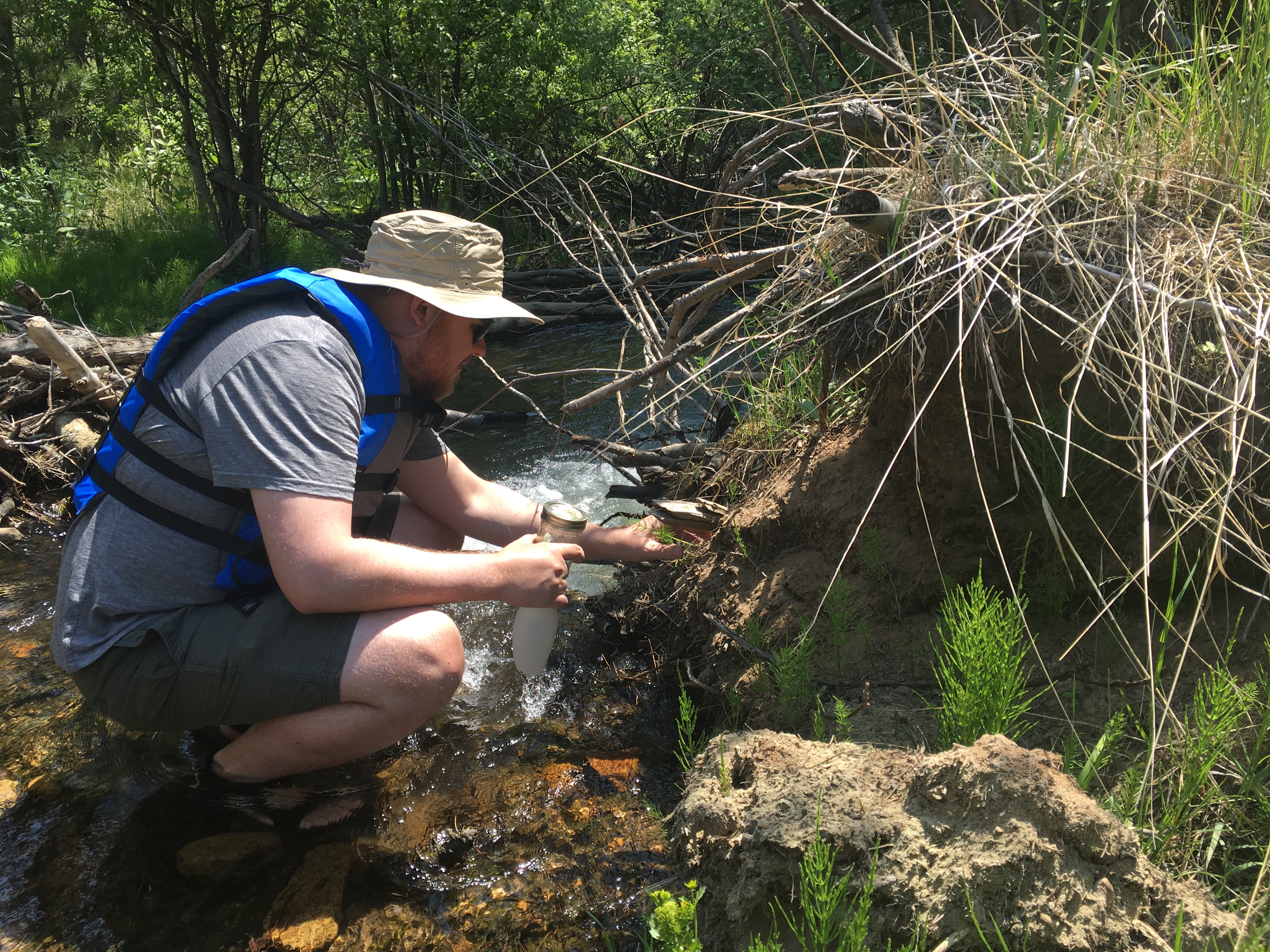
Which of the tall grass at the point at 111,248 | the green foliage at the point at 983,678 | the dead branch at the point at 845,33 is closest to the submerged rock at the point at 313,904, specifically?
the green foliage at the point at 983,678

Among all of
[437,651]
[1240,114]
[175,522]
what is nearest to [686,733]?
[437,651]

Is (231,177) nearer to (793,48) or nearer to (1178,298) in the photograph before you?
(793,48)

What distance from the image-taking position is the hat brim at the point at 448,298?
8.28 ft

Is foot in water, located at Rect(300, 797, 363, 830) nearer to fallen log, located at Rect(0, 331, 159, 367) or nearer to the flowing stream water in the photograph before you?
the flowing stream water

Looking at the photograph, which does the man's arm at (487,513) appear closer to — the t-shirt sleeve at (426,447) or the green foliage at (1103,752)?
the t-shirt sleeve at (426,447)

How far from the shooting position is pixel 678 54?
1179 cm

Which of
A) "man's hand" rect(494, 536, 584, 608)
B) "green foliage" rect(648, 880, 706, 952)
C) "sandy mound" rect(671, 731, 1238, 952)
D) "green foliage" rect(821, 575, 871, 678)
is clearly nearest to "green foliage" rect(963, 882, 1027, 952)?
"sandy mound" rect(671, 731, 1238, 952)

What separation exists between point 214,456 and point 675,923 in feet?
5.04

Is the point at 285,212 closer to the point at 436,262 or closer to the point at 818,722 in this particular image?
the point at 436,262

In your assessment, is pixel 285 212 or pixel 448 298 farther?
pixel 285 212

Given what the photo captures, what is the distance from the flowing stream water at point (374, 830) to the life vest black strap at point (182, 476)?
3.04 feet

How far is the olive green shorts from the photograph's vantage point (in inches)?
93.3

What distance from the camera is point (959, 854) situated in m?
1.73

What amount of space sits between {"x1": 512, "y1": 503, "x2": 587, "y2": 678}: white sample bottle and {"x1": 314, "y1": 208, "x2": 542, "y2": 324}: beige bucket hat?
593 mm
